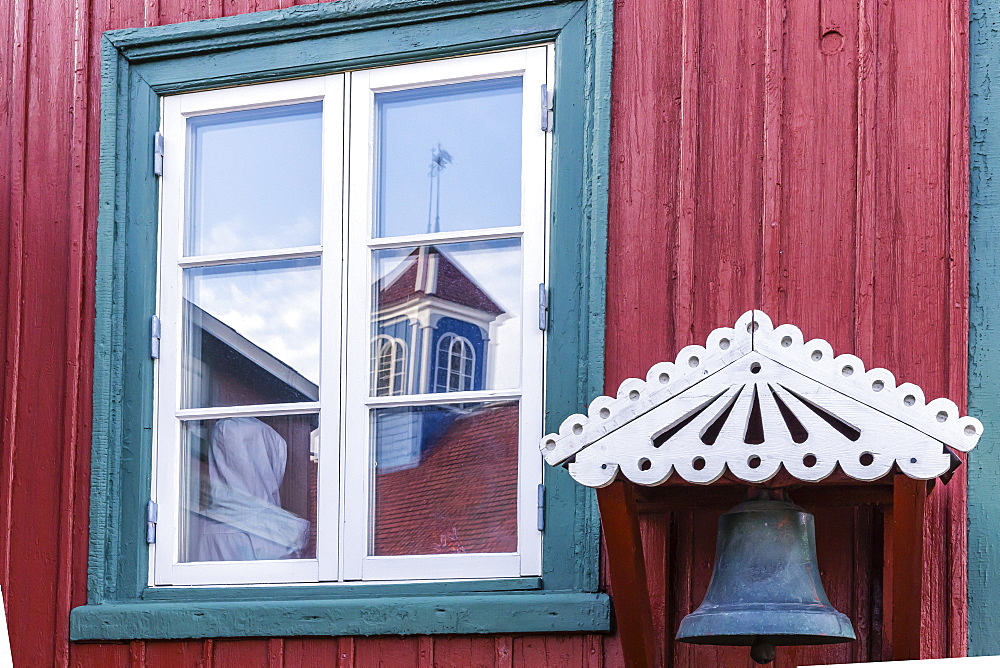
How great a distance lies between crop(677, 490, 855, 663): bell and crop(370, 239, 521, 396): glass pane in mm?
803

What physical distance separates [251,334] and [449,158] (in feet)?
2.26

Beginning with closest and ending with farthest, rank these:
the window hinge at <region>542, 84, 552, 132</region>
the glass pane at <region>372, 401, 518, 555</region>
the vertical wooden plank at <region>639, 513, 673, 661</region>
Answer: the vertical wooden plank at <region>639, 513, 673, 661</region>
the glass pane at <region>372, 401, 518, 555</region>
the window hinge at <region>542, 84, 552, 132</region>

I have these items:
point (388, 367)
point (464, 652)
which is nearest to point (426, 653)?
point (464, 652)

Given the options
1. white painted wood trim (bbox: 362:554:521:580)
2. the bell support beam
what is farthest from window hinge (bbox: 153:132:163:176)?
the bell support beam

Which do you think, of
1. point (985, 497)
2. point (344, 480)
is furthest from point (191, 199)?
point (985, 497)

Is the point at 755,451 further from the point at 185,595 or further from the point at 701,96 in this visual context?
the point at 185,595

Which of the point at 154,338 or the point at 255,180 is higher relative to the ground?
the point at 255,180

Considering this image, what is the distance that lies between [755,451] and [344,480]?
1.27 meters

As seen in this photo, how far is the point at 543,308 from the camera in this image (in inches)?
146

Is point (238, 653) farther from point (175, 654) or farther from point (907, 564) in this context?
point (907, 564)

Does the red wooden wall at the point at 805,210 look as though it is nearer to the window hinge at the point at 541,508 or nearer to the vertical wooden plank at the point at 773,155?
the vertical wooden plank at the point at 773,155

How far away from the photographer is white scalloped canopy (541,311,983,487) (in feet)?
9.34

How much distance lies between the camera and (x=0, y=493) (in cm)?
408

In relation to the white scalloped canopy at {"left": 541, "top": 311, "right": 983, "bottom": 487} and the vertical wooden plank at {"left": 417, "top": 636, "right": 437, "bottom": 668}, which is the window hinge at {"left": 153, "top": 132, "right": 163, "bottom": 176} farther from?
the white scalloped canopy at {"left": 541, "top": 311, "right": 983, "bottom": 487}
